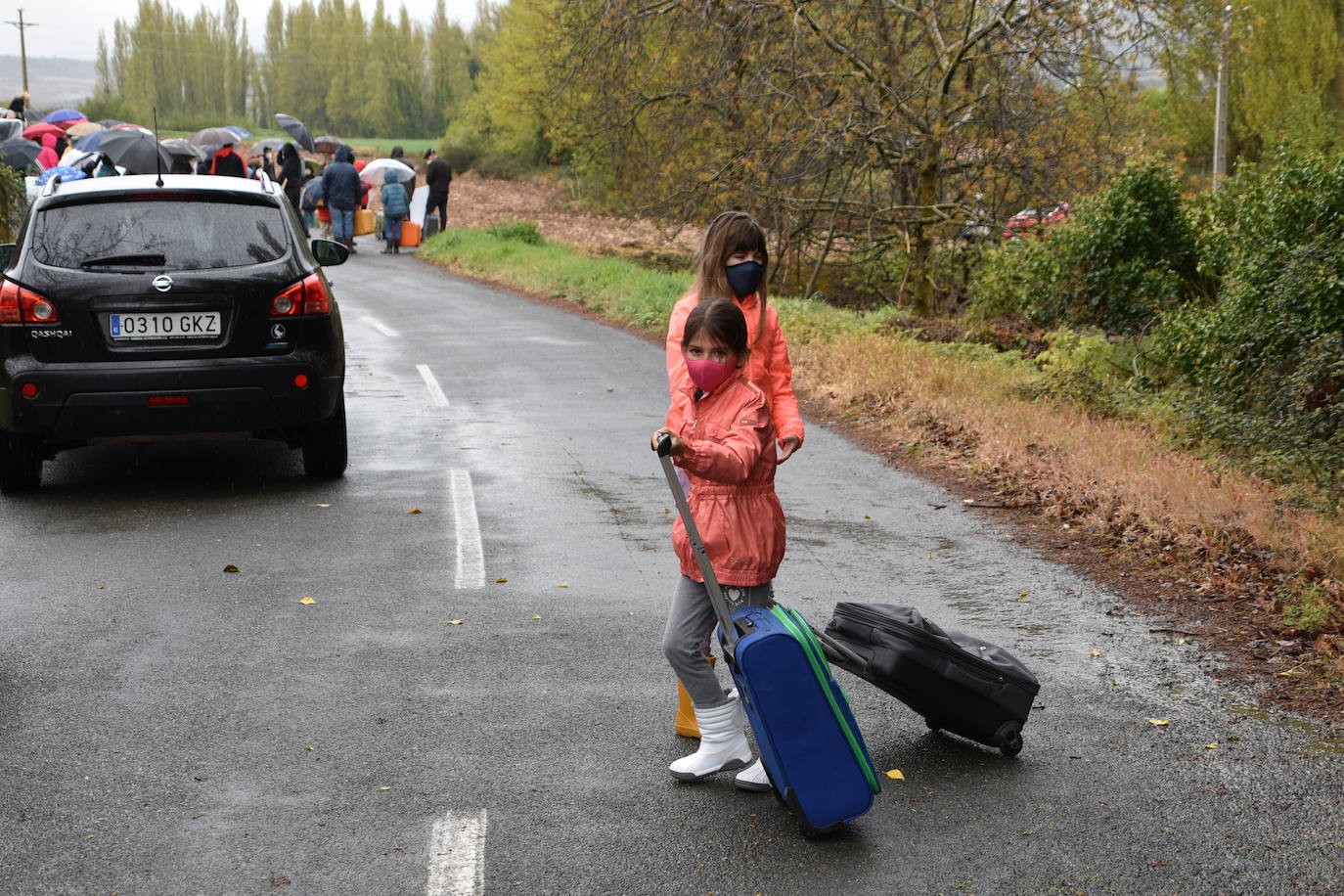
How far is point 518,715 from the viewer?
4867 mm

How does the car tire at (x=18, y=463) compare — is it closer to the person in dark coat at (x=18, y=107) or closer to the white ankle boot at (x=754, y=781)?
the white ankle boot at (x=754, y=781)

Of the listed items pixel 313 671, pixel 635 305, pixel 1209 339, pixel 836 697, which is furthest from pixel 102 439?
pixel 635 305

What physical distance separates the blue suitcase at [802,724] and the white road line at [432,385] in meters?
8.67

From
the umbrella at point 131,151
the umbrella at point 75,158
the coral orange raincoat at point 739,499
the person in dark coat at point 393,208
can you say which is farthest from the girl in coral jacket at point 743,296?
the umbrella at point 131,151

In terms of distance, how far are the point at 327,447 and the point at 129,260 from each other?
1.63 m

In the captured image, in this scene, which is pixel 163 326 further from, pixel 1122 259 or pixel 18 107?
pixel 18 107

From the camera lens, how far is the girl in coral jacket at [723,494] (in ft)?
13.4

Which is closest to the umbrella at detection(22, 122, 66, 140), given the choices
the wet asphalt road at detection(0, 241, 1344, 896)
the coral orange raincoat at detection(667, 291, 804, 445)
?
the wet asphalt road at detection(0, 241, 1344, 896)

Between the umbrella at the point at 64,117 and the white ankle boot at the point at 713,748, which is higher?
the umbrella at the point at 64,117

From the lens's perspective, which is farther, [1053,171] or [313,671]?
[1053,171]

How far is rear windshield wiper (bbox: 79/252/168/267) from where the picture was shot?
7953 millimetres

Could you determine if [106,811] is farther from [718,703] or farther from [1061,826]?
[1061,826]

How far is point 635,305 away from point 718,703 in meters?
16.0

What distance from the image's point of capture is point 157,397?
7.89 metres
